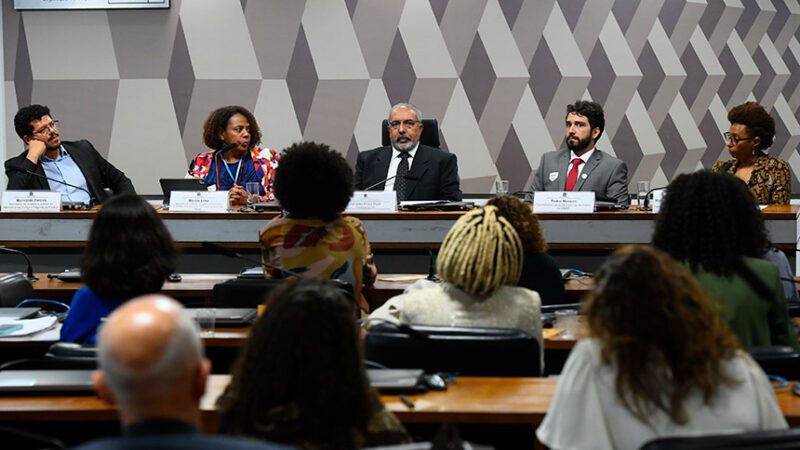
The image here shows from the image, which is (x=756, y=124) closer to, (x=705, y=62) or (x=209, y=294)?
(x=705, y=62)

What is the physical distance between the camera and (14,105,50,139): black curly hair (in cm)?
559

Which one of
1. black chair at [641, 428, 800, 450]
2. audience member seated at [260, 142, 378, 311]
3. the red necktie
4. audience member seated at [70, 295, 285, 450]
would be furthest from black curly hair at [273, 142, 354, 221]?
the red necktie

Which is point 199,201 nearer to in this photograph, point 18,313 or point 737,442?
point 18,313

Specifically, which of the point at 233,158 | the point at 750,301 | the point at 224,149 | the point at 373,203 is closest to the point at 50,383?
the point at 750,301

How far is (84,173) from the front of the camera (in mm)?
5773

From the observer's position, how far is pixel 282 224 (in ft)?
10.7

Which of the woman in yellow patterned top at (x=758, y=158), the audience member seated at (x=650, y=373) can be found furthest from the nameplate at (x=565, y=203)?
the audience member seated at (x=650, y=373)

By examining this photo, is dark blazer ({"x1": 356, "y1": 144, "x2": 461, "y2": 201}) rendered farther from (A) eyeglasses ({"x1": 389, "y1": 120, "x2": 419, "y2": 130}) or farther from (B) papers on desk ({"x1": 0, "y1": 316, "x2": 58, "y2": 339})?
(B) papers on desk ({"x1": 0, "y1": 316, "x2": 58, "y2": 339})

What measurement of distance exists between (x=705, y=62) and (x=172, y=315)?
6813 mm

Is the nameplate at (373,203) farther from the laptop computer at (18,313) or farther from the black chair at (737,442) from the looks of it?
the black chair at (737,442)

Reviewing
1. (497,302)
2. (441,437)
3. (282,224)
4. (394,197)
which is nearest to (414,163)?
(394,197)

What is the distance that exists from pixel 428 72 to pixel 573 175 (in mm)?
1859

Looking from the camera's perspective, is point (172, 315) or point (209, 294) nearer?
point (172, 315)

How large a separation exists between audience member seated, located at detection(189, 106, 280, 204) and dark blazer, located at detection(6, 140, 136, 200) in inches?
23.1
